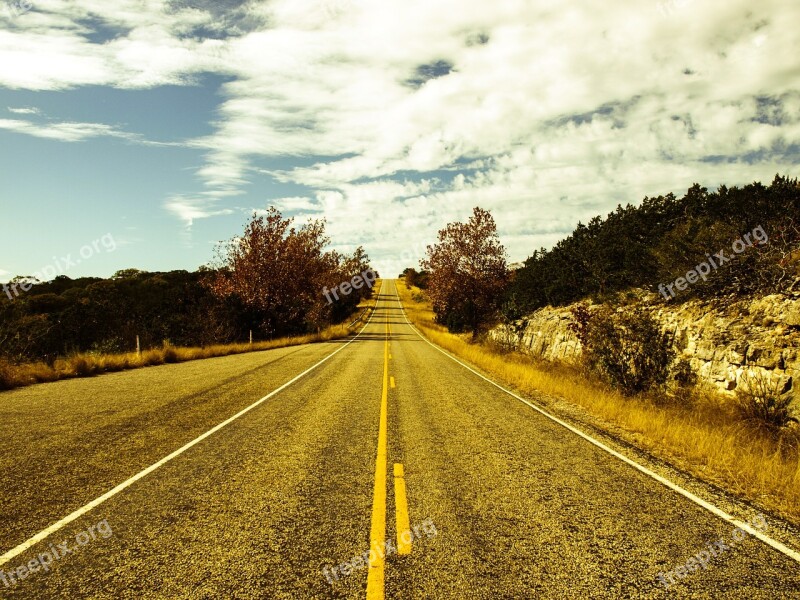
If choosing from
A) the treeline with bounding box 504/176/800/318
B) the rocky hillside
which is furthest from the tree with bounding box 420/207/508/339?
the rocky hillside

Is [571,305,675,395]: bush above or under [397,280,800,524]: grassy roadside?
above

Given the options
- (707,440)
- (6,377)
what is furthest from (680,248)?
(6,377)

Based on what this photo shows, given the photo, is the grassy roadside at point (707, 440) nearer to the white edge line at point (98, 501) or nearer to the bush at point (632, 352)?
the bush at point (632, 352)

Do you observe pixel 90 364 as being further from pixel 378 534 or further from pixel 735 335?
pixel 735 335

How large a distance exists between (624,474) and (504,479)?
164cm

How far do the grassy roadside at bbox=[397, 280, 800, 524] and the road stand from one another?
937mm

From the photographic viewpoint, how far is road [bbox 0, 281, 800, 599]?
3318mm

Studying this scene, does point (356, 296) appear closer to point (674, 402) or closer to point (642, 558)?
point (674, 402)

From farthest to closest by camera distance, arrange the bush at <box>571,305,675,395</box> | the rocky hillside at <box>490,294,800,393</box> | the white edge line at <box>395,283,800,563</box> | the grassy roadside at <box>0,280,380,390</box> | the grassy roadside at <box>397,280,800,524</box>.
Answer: the grassy roadside at <box>0,280,380,390</box>
the bush at <box>571,305,675,395</box>
the rocky hillside at <box>490,294,800,393</box>
the grassy roadside at <box>397,280,800,524</box>
the white edge line at <box>395,283,800,563</box>

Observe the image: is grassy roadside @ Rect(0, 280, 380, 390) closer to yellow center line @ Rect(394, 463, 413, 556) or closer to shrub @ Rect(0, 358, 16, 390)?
shrub @ Rect(0, 358, 16, 390)

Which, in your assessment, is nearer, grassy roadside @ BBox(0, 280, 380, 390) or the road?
the road

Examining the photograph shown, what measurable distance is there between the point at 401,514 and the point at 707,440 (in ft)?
17.1

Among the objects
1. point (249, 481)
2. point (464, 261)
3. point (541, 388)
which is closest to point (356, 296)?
point (464, 261)

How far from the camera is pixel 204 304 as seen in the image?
29609 millimetres
